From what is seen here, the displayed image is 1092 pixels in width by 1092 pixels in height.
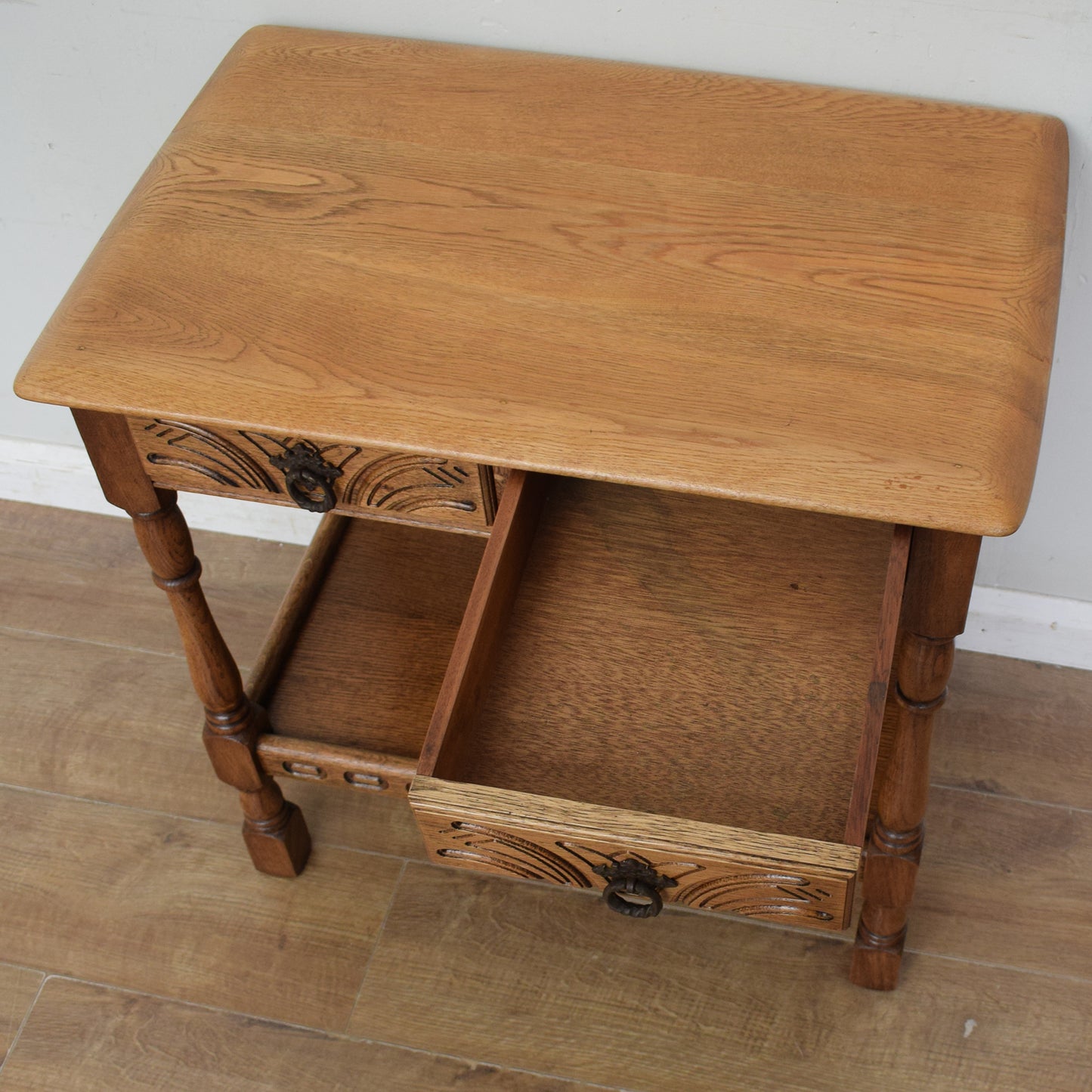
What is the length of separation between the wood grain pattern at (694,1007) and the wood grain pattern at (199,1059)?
0.03m

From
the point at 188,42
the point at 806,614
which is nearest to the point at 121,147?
the point at 188,42

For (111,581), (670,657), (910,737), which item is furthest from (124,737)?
(910,737)

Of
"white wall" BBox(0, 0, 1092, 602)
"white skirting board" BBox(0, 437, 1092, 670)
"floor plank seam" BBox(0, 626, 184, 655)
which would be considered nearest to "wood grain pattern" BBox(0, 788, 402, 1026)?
"floor plank seam" BBox(0, 626, 184, 655)

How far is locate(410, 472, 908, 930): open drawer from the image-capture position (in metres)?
0.99

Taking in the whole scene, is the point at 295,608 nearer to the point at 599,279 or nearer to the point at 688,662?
the point at 688,662

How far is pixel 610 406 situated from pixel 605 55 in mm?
507

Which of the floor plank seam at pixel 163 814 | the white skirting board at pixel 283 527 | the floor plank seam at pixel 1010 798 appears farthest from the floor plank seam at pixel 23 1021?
the floor plank seam at pixel 1010 798

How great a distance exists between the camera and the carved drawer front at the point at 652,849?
37.9 inches

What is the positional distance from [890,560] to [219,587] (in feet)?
3.60

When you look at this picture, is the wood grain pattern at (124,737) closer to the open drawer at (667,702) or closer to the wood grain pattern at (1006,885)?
the open drawer at (667,702)

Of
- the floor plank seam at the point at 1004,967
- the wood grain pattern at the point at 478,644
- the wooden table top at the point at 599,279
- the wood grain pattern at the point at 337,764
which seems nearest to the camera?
the wooden table top at the point at 599,279

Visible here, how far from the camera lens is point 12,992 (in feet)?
4.83

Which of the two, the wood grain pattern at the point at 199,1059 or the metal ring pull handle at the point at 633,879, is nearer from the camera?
the metal ring pull handle at the point at 633,879

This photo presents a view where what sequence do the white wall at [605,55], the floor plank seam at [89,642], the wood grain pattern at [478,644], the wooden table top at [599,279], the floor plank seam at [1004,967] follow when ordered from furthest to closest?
the floor plank seam at [89,642] < the floor plank seam at [1004,967] < the white wall at [605,55] < the wood grain pattern at [478,644] < the wooden table top at [599,279]
